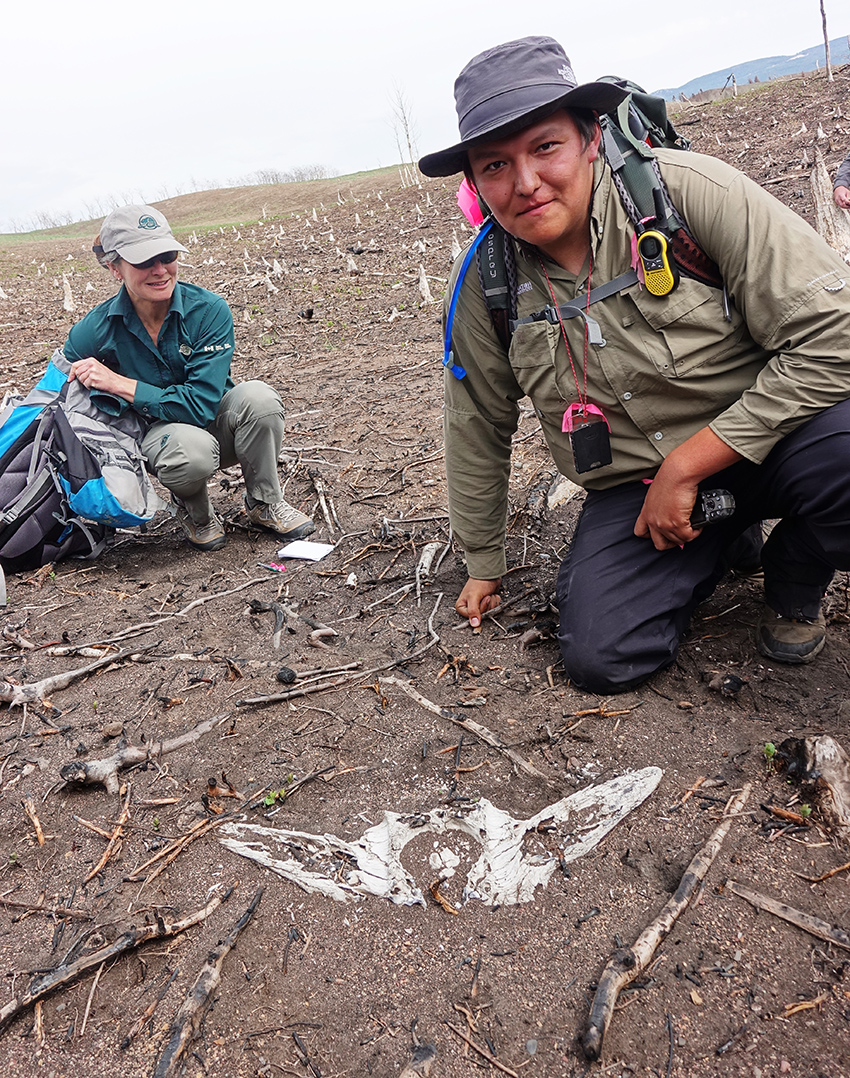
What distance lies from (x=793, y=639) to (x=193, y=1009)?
2.26 m

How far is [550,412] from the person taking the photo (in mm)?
2805

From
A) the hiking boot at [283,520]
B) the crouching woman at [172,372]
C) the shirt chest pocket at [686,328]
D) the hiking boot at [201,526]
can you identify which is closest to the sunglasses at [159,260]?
the crouching woman at [172,372]

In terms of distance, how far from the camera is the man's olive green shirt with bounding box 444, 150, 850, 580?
89.3 inches

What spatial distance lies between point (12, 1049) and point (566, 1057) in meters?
1.29

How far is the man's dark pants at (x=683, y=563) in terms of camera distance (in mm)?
2426

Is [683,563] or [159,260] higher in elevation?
[159,260]

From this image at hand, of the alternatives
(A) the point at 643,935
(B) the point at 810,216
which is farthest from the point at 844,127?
(A) the point at 643,935

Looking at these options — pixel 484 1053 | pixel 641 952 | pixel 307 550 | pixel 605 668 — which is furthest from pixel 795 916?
pixel 307 550

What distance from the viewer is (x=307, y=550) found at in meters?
4.33

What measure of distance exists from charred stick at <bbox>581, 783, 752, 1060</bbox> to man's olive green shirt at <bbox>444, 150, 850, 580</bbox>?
124 cm

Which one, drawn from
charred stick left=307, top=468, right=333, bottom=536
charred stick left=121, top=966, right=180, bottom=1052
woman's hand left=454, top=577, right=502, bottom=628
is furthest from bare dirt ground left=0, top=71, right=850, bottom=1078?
charred stick left=307, top=468, right=333, bottom=536

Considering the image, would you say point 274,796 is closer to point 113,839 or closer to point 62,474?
point 113,839

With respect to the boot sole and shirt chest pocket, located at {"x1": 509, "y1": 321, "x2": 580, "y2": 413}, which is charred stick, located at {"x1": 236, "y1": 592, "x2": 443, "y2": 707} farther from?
the boot sole

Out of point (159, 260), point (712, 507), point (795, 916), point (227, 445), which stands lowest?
point (795, 916)
